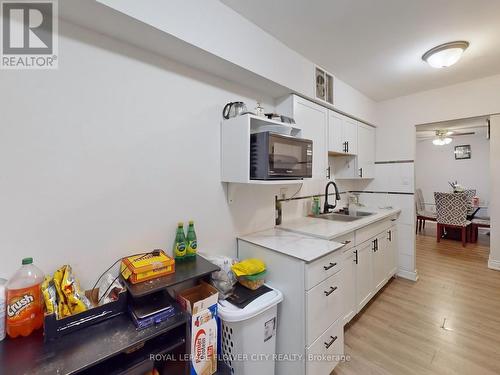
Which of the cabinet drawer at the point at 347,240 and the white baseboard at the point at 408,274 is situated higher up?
the cabinet drawer at the point at 347,240

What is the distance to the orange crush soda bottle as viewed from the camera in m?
0.84

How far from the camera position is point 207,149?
1599mm

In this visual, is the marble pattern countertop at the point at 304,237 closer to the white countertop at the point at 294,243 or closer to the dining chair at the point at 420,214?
the white countertop at the point at 294,243

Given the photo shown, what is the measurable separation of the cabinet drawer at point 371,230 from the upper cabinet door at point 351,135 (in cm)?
90

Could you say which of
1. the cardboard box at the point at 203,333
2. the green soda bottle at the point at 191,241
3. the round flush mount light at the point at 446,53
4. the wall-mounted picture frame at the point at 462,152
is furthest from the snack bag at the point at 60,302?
the wall-mounted picture frame at the point at 462,152

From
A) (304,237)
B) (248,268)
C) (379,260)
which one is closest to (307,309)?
(248,268)

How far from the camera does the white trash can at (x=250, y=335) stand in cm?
120

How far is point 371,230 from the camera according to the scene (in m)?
2.24

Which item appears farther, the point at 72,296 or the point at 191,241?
the point at 191,241

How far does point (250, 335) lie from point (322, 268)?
0.57m

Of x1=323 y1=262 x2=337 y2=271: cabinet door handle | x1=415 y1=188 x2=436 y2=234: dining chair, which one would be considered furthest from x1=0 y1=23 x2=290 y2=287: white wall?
x1=415 y1=188 x2=436 y2=234: dining chair

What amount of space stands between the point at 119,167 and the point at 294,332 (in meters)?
1.41

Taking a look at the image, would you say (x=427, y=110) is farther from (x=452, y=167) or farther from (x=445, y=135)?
(x=452, y=167)

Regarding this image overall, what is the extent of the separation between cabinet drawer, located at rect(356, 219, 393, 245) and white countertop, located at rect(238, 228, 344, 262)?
24.5 inches
